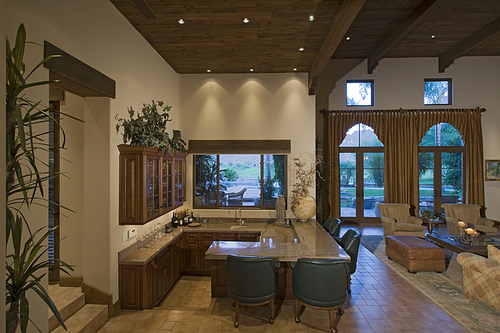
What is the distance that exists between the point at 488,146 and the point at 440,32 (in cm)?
408

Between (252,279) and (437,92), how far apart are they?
28.4ft

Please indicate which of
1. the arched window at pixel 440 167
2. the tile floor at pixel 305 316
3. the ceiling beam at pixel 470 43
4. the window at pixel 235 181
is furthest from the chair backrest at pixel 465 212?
the window at pixel 235 181

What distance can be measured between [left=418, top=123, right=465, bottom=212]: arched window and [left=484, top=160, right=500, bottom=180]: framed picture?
0.61m

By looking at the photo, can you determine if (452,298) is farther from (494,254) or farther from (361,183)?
(361,183)

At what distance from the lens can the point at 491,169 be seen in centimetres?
846

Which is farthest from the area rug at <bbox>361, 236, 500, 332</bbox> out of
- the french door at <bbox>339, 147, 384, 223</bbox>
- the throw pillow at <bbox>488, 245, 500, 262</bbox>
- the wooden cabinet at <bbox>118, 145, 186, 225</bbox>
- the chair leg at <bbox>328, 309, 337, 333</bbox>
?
the wooden cabinet at <bbox>118, 145, 186, 225</bbox>

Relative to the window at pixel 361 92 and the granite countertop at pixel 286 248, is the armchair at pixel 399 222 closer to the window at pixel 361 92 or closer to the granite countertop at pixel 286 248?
the granite countertop at pixel 286 248

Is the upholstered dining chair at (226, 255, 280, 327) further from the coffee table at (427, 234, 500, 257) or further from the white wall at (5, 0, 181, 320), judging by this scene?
the coffee table at (427, 234, 500, 257)

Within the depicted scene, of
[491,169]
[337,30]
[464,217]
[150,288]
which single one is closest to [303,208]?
[150,288]

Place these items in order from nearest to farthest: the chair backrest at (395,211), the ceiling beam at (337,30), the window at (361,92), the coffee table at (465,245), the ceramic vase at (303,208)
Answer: the ceiling beam at (337,30)
the coffee table at (465,245)
the ceramic vase at (303,208)
the chair backrest at (395,211)
the window at (361,92)

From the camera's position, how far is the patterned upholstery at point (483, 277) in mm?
3656

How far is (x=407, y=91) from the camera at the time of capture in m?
8.62

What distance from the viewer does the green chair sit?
311 centimetres

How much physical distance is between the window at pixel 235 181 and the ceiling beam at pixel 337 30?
2226 millimetres
